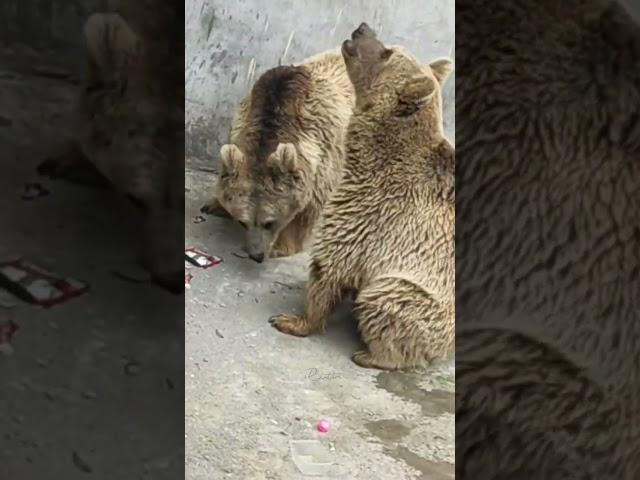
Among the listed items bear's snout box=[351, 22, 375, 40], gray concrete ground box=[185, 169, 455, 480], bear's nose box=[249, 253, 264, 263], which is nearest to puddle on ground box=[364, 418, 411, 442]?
gray concrete ground box=[185, 169, 455, 480]

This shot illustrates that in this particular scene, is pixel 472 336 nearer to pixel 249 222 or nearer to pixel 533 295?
pixel 533 295

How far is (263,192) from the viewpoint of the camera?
4.08 feet

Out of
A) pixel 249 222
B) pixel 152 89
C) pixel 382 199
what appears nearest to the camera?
pixel 152 89

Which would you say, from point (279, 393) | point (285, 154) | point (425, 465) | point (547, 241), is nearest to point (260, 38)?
point (285, 154)

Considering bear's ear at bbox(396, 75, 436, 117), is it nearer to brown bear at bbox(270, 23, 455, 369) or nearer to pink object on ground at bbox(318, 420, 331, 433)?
brown bear at bbox(270, 23, 455, 369)

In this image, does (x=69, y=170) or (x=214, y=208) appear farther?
(x=214, y=208)

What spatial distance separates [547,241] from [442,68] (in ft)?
2.57

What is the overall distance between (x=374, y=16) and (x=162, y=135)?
0.93 metres

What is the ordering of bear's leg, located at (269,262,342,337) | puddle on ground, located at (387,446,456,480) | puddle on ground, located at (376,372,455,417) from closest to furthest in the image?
puddle on ground, located at (387,446,456,480)
puddle on ground, located at (376,372,455,417)
bear's leg, located at (269,262,342,337)

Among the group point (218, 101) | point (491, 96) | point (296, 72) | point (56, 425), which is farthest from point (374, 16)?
point (56, 425)

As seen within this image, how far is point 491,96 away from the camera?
393 mm

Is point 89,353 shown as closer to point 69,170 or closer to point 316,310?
point 69,170

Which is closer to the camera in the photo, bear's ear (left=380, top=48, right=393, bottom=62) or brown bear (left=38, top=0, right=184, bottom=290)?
brown bear (left=38, top=0, right=184, bottom=290)

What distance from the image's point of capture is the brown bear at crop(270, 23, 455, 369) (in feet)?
3.57
